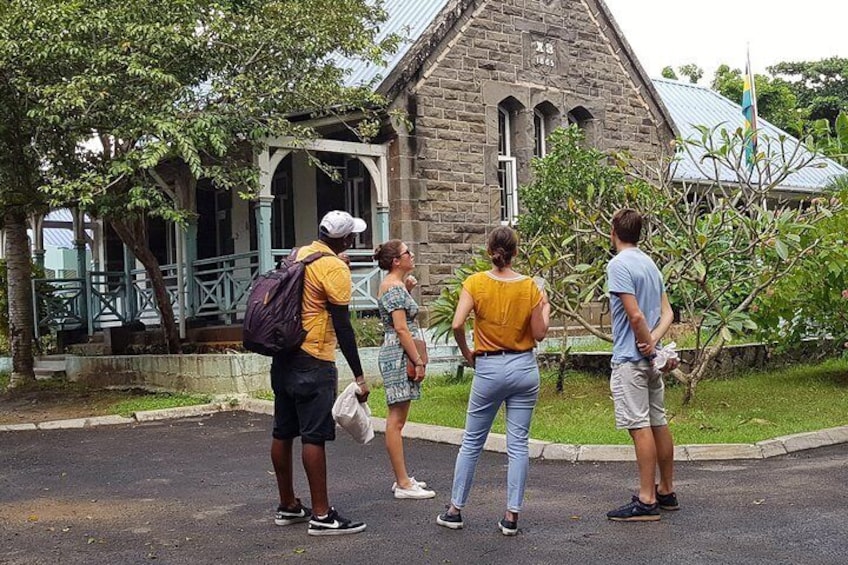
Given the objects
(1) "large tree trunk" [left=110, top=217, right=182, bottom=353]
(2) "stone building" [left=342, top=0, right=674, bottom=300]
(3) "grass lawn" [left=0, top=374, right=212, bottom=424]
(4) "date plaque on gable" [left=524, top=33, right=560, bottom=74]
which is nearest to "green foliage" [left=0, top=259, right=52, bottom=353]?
(3) "grass lawn" [left=0, top=374, right=212, bottom=424]

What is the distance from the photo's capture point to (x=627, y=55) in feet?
62.9

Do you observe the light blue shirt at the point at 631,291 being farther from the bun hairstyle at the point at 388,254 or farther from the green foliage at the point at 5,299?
the green foliage at the point at 5,299

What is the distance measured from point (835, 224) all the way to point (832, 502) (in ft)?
16.7

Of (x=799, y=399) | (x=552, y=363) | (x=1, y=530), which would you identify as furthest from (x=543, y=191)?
(x=1, y=530)

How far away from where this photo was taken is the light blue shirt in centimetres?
601

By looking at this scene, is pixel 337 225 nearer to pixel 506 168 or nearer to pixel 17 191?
pixel 17 191

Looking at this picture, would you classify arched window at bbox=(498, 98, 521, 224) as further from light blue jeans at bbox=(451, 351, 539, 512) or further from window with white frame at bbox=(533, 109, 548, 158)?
light blue jeans at bbox=(451, 351, 539, 512)

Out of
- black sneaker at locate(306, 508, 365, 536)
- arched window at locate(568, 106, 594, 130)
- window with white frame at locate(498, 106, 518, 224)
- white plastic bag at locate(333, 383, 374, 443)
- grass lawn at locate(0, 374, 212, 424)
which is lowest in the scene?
grass lawn at locate(0, 374, 212, 424)

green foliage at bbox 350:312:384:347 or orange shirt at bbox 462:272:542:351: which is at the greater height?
orange shirt at bbox 462:272:542:351

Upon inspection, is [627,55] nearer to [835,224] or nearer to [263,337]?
[835,224]

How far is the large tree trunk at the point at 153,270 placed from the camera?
51.6 ft

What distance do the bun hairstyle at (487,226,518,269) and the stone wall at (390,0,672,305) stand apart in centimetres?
971

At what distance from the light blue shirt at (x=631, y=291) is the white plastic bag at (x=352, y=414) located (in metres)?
1.55

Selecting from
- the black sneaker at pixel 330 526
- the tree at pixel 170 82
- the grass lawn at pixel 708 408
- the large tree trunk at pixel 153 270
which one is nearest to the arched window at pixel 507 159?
the tree at pixel 170 82
